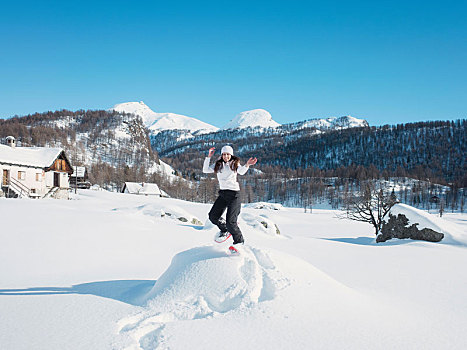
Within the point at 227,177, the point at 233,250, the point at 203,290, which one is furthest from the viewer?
the point at 227,177

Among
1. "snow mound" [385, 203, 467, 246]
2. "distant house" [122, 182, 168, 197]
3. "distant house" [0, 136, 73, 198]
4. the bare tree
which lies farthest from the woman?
"distant house" [122, 182, 168, 197]

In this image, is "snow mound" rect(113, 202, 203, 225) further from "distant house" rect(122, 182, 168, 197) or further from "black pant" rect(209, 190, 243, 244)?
"distant house" rect(122, 182, 168, 197)

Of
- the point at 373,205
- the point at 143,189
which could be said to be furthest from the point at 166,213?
the point at 143,189

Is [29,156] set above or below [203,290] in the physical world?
above

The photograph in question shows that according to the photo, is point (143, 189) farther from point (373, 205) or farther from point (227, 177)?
point (227, 177)

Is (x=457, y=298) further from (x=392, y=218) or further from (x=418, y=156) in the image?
(x=418, y=156)

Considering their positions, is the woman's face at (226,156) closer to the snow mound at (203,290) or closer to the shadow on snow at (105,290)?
the snow mound at (203,290)

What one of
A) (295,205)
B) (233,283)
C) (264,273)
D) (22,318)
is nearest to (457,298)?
(264,273)

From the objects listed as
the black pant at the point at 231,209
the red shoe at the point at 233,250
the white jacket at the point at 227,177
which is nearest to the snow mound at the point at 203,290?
the red shoe at the point at 233,250

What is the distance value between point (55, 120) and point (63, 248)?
203m

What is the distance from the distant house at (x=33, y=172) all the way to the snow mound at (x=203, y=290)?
29.4 m

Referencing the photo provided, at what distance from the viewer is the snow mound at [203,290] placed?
12.1ft

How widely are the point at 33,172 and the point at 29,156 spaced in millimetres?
2218

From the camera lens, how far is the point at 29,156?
3297 cm
